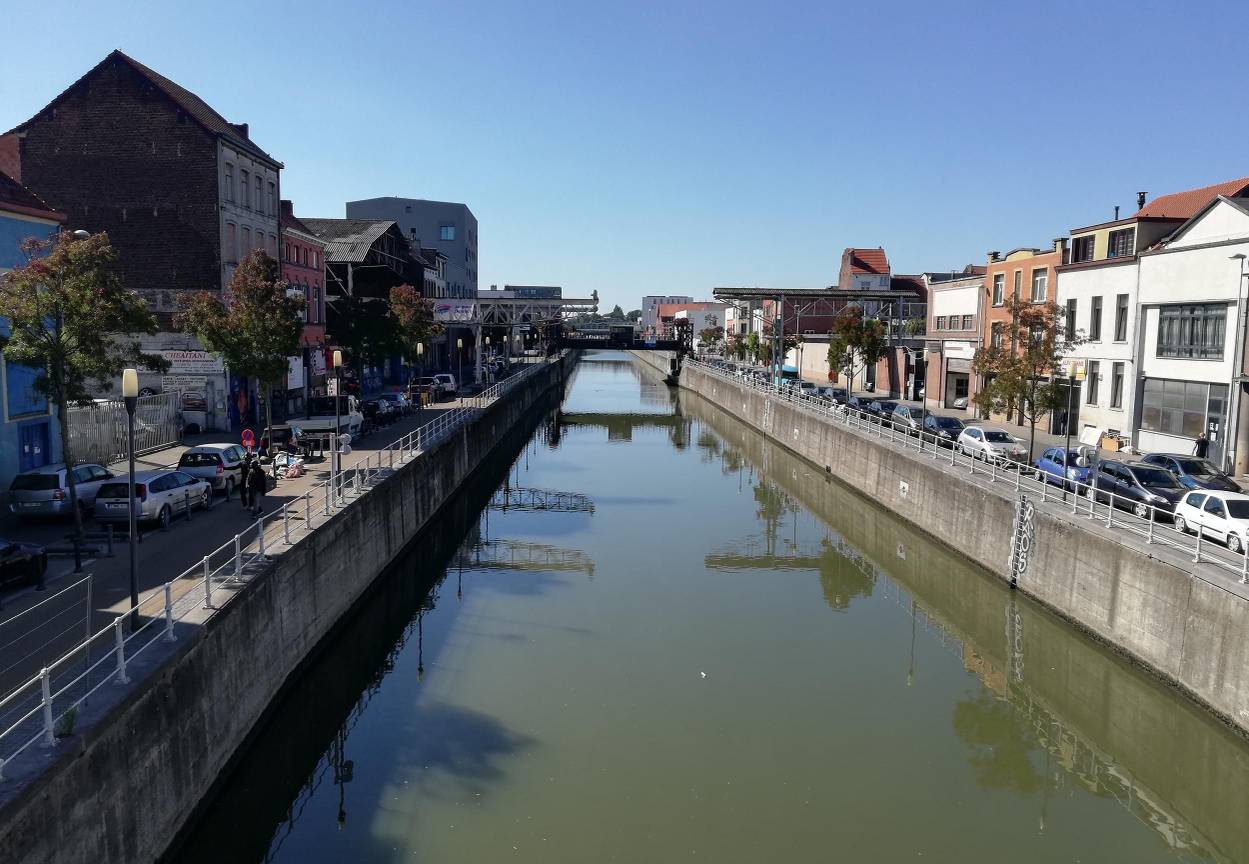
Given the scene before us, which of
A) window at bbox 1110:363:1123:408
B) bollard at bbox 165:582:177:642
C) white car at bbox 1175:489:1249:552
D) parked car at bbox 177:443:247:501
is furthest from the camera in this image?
window at bbox 1110:363:1123:408

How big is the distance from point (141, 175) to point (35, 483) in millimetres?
22719

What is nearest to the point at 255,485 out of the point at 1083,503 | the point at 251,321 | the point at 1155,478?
the point at 251,321

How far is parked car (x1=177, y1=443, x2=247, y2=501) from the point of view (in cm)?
2358

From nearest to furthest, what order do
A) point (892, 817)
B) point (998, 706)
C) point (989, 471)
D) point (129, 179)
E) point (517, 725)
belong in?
point (892, 817) < point (517, 725) < point (998, 706) < point (989, 471) < point (129, 179)

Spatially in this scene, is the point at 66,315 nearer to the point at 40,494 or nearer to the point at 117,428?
the point at 40,494

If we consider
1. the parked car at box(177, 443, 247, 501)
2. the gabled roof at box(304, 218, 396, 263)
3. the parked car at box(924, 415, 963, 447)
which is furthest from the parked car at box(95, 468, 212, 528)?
the gabled roof at box(304, 218, 396, 263)

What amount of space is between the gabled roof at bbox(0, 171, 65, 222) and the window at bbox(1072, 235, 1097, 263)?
38.8 meters

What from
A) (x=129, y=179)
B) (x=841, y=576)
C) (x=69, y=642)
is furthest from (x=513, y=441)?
(x=69, y=642)

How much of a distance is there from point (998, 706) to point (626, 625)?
8.19 metres

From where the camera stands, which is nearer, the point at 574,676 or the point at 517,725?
the point at 517,725

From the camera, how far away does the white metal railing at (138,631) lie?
9.00 m

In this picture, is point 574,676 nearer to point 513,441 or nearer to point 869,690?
point 869,690

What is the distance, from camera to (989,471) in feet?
87.5

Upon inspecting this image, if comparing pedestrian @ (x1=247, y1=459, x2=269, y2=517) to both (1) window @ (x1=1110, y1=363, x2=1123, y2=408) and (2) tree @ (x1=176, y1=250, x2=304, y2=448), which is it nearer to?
(2) tree @ (x1=176, y1=250, x2=304, y2=448)
